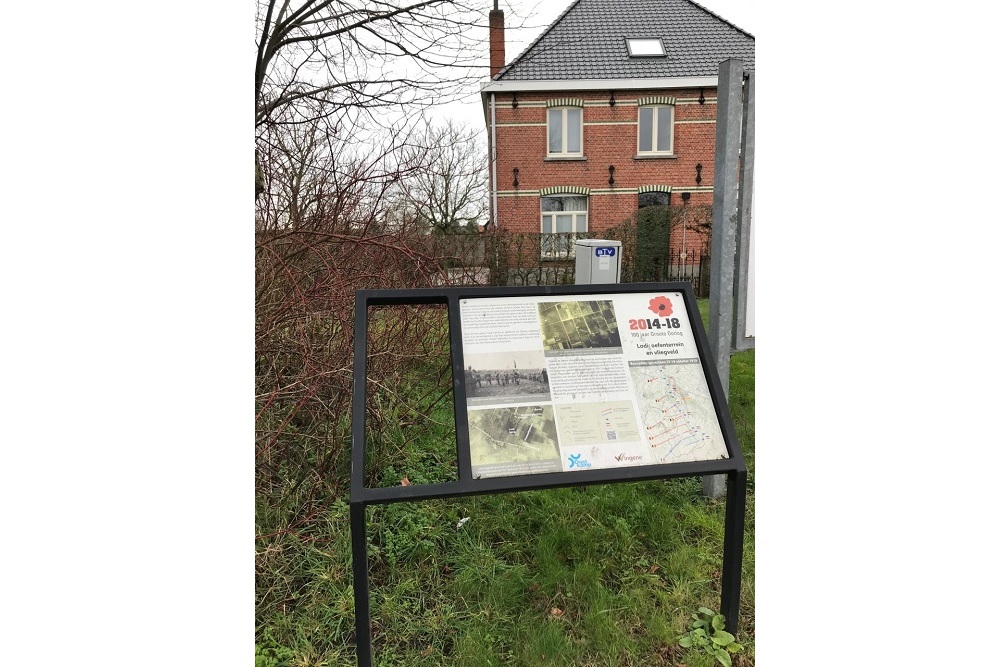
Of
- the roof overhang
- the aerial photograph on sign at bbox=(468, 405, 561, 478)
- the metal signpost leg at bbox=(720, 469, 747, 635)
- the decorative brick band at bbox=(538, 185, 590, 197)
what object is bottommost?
the metal signpost leg at bbox=(720, 469, 747, 635)

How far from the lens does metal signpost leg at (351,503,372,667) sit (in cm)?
193

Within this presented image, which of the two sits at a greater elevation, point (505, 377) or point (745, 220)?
point (745, 220)

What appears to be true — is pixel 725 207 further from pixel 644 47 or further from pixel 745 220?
pixel 644 47

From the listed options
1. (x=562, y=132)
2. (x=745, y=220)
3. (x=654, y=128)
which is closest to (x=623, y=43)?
(x=654, y=128)

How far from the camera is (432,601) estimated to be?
2586mm

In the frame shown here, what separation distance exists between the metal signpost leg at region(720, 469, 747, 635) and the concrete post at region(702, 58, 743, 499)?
1013 mm

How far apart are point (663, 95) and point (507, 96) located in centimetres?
439

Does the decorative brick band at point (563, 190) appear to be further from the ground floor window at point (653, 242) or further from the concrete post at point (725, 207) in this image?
the concrete post at point (725, 207)

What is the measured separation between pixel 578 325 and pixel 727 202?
136 cm

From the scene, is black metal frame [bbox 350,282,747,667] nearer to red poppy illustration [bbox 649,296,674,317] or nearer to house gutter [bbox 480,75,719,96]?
red poppy illustration [bbox 649,296,674,317]

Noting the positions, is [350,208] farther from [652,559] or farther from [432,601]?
[652,559]

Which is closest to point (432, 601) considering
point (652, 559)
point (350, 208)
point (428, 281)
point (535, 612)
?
point (535, 612)

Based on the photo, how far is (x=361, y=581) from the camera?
199 centimetres

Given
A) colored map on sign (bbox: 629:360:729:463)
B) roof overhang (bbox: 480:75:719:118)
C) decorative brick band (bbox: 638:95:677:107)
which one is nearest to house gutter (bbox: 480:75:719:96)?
roof overhang (bbox: 480:75:719:118)
